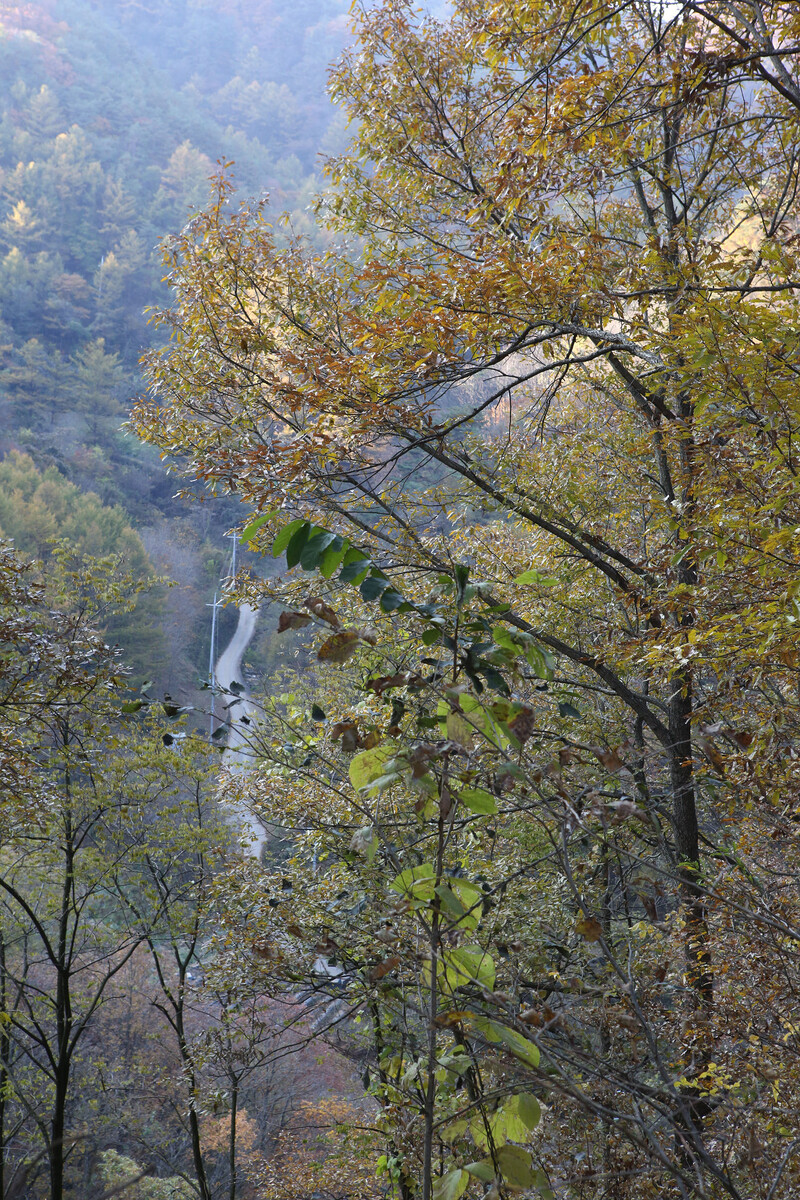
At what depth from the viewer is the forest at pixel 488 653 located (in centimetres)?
154

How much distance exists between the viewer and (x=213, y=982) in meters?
5.34

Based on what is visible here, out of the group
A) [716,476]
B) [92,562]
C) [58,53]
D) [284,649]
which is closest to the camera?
[716,476]

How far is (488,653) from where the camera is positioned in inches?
50.5

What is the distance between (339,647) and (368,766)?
0.72 ft

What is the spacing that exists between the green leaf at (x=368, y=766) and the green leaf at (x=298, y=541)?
0.37m

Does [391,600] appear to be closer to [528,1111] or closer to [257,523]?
[257,523]

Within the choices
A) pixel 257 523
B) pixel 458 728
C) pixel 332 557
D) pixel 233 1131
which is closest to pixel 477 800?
pixel 458 728

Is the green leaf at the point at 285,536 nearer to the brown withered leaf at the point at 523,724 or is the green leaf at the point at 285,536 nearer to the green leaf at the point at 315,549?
the green leaf at the point at 315,549

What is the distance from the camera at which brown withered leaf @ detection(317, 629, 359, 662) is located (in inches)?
50.6

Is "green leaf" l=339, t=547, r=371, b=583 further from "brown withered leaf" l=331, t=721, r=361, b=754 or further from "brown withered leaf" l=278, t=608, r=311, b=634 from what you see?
"brown withered leaf" l=331, t=721, r=361, b=754

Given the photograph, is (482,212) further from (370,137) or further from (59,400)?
(59,400)

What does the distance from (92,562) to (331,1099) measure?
924 centimetres

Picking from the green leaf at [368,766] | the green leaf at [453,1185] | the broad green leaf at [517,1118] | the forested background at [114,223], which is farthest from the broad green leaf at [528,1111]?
the forested background at [114,223]

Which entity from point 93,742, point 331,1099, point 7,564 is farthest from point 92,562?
point 331,1099
